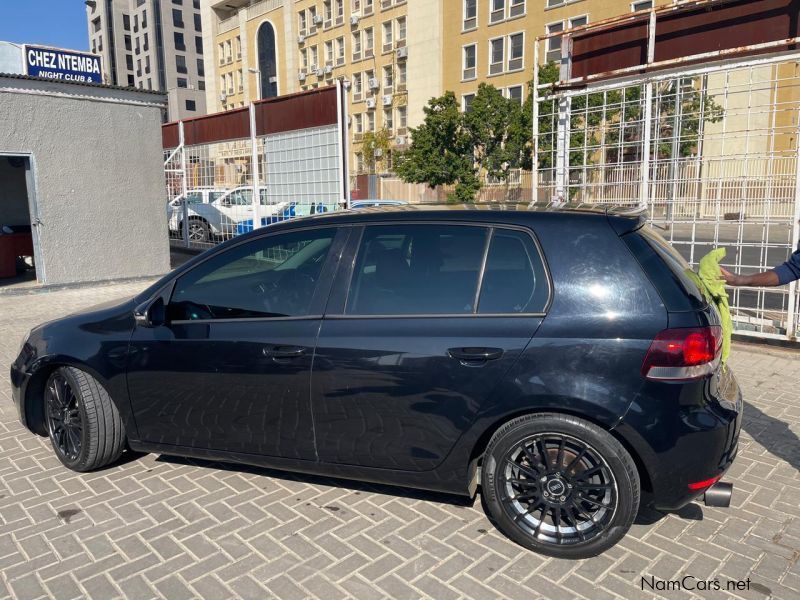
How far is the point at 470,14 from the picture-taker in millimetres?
46844

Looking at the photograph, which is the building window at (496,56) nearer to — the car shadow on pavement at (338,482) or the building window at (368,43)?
the building window at (368,43)

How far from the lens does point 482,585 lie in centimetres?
287

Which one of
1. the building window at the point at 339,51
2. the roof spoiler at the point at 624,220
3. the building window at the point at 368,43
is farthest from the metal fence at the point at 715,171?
the building window at the point at 339,51

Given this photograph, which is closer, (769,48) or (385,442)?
(385,442)

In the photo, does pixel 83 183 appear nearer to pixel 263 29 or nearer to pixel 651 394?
pixel 651 394

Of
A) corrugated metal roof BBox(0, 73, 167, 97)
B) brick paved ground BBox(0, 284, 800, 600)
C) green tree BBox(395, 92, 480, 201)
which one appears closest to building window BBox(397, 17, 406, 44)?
green tree BBox(395, 92, 480, 201)

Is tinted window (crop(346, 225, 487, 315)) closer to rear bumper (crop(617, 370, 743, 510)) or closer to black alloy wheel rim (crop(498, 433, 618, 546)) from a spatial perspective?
black alloy wheel rim (crop(498, 433, 618, 546))

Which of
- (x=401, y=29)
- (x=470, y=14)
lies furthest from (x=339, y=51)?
(x=470, y=14)

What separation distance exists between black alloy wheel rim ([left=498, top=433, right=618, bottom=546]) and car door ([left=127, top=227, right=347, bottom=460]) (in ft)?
3.67

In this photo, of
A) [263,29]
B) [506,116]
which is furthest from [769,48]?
[263,29]

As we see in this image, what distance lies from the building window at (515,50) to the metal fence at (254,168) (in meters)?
32.9

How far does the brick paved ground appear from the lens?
9.47ft

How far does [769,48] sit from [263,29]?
221ft

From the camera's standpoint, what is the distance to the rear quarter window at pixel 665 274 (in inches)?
115
